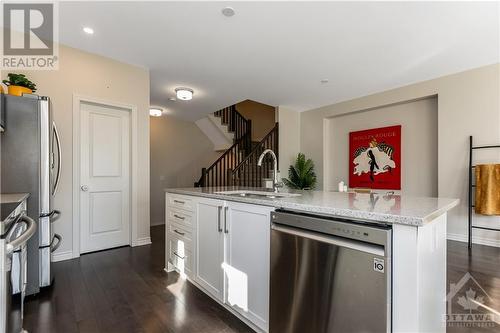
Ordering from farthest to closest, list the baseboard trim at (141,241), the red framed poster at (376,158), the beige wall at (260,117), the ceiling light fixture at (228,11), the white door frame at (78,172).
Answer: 1. the beige wall at (260,117)
2. the red framed poster at (376,158)
3. the baseboard trim at (141,241)
4. the white door frame at (78,172)
5. the ceiling light fixture at (228,11)

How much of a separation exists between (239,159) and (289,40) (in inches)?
166

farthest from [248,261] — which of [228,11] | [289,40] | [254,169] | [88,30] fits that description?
[254,169]

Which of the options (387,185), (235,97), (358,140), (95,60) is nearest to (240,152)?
(235,97)

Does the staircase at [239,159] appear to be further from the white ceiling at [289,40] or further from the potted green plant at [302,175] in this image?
the white ceiling at [289,40]

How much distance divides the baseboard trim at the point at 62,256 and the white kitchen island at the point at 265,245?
1.41 m

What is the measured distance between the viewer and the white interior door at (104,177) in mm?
3420

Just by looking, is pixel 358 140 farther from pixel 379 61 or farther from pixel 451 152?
pixel 379 61

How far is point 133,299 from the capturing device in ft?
7.07

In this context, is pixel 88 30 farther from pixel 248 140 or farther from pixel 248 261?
pixel 248 140

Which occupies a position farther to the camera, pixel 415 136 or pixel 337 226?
pixel 415 136

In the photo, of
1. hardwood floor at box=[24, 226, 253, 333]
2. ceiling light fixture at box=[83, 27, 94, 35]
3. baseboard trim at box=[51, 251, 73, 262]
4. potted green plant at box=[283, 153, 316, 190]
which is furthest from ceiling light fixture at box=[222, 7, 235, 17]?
potted green plant at box=[283, 153, 316, 190]

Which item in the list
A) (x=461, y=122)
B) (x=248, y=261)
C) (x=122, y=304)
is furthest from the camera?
(x=461, y=122)

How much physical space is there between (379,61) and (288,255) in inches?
132

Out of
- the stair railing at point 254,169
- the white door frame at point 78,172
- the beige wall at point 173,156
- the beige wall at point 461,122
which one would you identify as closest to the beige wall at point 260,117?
the beige wall at point 173,156
